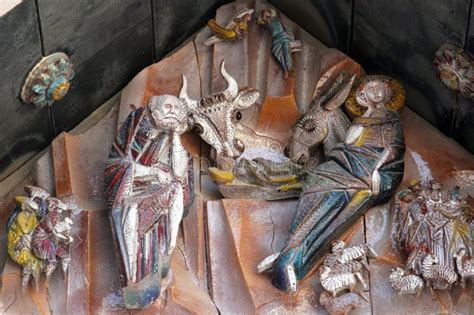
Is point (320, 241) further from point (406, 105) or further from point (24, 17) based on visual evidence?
point (24, 17)

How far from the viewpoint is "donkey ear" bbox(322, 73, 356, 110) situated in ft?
31.7

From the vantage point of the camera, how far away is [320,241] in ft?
30.4

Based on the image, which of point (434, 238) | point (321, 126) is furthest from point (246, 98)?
point (434, 238)

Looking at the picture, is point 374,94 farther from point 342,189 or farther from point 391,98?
point 342,189

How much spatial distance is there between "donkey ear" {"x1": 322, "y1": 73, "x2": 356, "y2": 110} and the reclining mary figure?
0.69 m

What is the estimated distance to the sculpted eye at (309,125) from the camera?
9.63 meters

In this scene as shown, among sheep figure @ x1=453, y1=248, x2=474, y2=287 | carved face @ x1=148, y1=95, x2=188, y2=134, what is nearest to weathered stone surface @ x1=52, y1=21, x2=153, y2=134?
carved face @ x1=148, y1=95, x2=188, y2=134

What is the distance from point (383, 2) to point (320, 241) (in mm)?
1231

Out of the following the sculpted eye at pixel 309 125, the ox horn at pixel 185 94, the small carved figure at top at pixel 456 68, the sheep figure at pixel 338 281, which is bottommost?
the sheep figure at pixel 338 281

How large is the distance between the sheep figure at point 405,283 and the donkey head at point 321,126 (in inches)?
30.5

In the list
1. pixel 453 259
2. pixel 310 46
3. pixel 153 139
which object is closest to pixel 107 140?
pixel 153 139

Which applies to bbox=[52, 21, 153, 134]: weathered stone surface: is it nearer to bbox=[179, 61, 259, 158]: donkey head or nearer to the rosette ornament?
the rosette ornament

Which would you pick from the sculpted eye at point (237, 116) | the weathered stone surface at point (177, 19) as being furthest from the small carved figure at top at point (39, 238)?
the weathered stone surface at point (177, 19)

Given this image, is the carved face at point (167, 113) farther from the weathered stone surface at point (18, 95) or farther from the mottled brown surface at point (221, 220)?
the weathered stone surface at point (18, 95)
